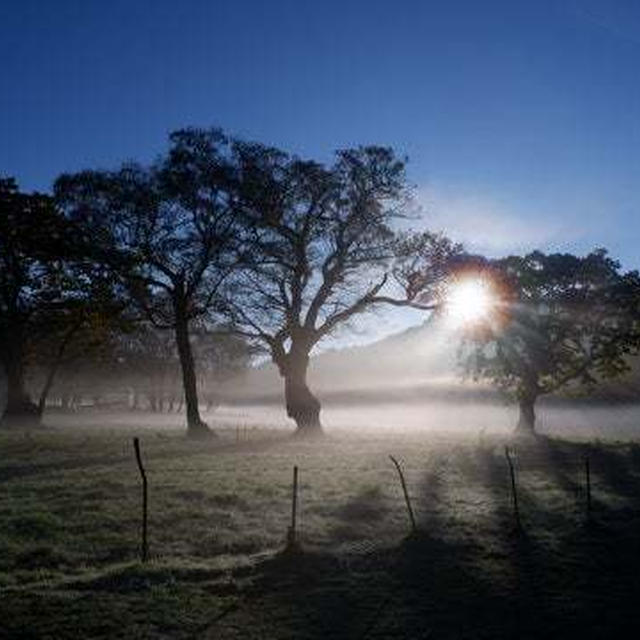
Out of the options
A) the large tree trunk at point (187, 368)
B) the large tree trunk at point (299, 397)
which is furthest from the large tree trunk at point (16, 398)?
the large tree trunk at point (299, 397)

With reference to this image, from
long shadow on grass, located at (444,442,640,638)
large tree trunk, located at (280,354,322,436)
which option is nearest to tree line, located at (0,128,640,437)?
large tree trunk, located at (280,354,322,436)

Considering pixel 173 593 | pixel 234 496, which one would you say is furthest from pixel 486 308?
pixel 173 593

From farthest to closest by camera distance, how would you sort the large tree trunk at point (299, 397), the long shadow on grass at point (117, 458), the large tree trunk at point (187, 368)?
the large tree trunk at point (299, 397) < the large tree trunk at point (187, 368) < the long shadow on grass at point (117, 458)

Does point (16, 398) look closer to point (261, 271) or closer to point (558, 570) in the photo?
point (261, 271)

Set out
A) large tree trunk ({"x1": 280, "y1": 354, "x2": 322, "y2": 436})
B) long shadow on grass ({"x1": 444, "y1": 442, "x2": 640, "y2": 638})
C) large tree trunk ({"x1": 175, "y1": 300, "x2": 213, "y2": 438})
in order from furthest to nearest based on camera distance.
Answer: large tree trunk ({"x1": 280, "y1": 354, "x2": 322, "y2": 436}) < large tree trunk ({"x1": 175, "y1": 300, "x2": 213, "y2": 438}) < long shadow on grass ({"x1": 444, "y1": 442, "x2": 640, "y2": 638})

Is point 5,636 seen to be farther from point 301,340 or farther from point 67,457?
point 301,340

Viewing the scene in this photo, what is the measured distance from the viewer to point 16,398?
178ft

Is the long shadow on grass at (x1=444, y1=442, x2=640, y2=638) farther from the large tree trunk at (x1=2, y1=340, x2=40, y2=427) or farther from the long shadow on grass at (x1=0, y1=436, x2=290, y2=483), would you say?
the large tree trunk at (x1=2, y1=340, x2=40, y2=427)

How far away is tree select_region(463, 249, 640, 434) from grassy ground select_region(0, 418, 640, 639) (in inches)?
843

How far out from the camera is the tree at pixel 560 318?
173 ft

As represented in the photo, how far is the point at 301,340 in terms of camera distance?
157 ft

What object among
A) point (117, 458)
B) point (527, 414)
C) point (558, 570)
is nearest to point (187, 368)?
point (117, 458)

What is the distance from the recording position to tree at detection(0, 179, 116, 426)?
46.1 metres

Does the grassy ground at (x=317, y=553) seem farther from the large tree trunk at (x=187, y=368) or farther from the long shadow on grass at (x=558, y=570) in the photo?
the large tree trunk at (x=187, y=368)
